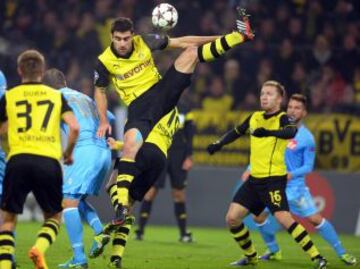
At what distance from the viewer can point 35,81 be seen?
828 cm

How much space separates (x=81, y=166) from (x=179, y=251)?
2.74 m

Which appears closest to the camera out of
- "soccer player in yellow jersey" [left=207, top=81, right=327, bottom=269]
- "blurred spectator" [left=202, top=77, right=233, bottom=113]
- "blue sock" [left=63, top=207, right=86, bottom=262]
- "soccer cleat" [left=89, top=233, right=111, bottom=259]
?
"soccer cleat" [left=89, top=233, right=111, bottom=259]

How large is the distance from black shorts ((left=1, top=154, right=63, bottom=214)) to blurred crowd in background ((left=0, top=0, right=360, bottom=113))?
8817mm

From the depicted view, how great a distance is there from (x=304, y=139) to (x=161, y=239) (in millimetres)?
3265

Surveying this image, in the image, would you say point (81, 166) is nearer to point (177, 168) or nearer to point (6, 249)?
point (6, 249)

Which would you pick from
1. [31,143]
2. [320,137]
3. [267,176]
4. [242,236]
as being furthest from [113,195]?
[320,137]

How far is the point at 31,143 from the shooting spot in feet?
26.8

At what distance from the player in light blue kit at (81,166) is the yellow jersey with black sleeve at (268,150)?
158 cm

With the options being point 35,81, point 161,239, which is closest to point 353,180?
point 161,239

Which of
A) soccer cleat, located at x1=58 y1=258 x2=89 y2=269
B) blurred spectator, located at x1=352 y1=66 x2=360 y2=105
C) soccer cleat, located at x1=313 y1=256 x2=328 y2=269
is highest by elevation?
blurred spectator, located at x1=352 y1=66 x2=360 y2=105

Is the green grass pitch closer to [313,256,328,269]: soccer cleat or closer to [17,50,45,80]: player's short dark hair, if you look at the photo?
[313,256,328,269]: soccer cleat

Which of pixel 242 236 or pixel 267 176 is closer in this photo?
pixel 267 176

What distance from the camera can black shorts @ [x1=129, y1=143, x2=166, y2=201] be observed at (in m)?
9.91

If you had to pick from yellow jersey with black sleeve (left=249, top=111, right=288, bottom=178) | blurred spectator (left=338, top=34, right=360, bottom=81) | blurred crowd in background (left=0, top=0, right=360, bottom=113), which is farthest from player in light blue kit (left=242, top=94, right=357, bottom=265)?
blurred spectator (left=338, top=34, right=360, bottom=81)
